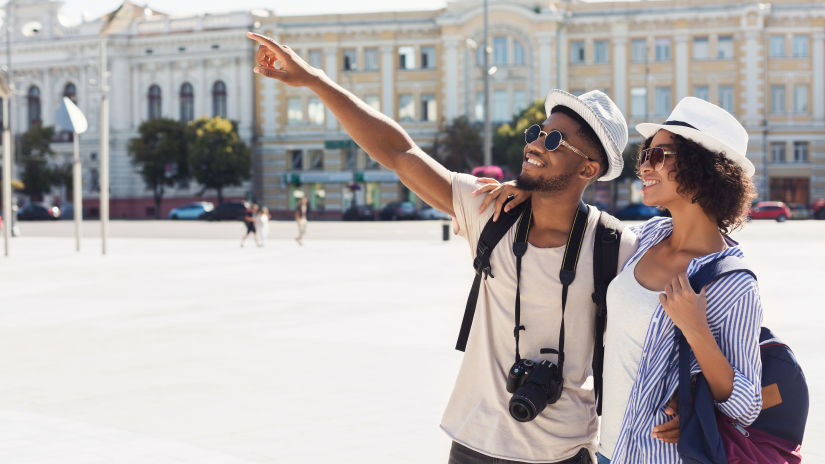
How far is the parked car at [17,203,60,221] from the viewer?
2453 inches

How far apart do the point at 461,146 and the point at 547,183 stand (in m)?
54.3

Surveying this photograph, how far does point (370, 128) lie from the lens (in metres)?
3.33

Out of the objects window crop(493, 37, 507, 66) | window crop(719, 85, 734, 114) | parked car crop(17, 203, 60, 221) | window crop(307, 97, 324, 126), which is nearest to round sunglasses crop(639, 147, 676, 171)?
window crop(493, 37, 507, 66)

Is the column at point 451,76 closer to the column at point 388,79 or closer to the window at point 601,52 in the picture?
the column at point 388,79

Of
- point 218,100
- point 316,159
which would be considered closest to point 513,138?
point 316,159

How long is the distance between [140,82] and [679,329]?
67.7 meters

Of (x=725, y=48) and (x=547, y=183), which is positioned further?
(x=725, y=48)

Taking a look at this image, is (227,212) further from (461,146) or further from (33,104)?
(33,104)

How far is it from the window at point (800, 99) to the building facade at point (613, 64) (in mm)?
74

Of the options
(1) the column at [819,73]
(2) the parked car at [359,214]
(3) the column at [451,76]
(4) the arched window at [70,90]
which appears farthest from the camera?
(4) the arched window at [70,90]

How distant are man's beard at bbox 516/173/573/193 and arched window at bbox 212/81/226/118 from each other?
210 ft

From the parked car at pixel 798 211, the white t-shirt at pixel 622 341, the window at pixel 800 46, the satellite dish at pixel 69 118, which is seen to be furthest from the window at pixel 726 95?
the white t-shirt at pixel 622 341

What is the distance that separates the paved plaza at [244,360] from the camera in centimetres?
613

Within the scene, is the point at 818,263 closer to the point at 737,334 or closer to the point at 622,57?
the point at 737,334
